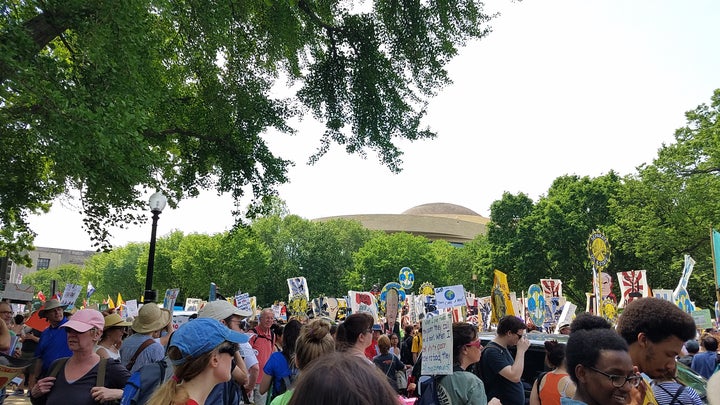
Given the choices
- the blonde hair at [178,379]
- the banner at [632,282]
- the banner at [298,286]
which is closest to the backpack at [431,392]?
the blonde hair at [178,379]

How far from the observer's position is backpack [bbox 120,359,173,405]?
12.7 ft

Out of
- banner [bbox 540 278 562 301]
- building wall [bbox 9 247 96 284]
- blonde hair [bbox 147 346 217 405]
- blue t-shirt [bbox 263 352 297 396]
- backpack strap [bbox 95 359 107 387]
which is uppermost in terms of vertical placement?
building wall [bbox 9 247 96 284]

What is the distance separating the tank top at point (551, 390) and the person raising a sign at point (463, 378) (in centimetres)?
46

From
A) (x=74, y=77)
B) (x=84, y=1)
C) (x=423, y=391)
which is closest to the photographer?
(x=423, y=391)

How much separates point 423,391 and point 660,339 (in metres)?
2.19

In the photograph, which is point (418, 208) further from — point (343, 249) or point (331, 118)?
point (331, 118)

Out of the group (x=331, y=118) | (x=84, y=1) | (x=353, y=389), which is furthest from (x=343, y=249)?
(x=353, y=389)

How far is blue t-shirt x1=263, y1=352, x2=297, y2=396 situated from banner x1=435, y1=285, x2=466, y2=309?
11040 millimetres

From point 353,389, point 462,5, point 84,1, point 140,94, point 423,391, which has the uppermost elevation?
point 462,5

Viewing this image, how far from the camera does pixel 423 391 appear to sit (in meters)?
4.81

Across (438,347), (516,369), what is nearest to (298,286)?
(516,369)

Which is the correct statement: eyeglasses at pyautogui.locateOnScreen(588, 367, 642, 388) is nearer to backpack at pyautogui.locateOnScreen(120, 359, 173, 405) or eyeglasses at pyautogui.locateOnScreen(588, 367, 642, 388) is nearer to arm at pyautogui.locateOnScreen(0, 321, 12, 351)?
backpack at pyautogui.locateOnScreen(120, 359, 173, 405)

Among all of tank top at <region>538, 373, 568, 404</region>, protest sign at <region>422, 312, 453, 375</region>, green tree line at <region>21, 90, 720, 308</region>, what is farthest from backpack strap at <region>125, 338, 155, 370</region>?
green tree line at <region>21, 90, 720, 308</region>

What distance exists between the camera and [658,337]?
3092 mm
